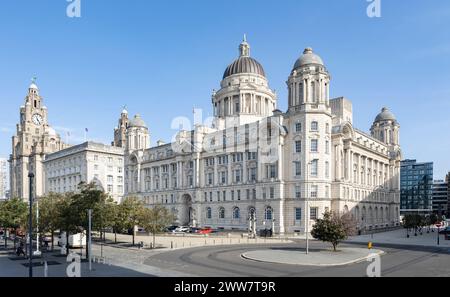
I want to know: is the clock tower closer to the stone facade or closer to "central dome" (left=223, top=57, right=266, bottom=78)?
the stone facade

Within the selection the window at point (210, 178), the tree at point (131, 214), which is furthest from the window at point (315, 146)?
the tree at point (131, 214)

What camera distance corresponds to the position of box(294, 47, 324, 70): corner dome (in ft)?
258

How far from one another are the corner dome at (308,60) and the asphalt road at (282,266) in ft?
153

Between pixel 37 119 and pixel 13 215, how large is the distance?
407 feet

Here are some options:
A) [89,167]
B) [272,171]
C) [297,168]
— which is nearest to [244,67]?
[272,171]

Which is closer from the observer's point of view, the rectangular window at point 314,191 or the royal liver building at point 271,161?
the rectangular window at point 314,191

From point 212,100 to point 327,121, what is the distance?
5478 centimetres

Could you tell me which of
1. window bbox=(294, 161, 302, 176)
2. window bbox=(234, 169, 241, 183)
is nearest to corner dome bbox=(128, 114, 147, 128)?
window bbox=(234, 169, 241, 183)

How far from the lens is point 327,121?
78125mm

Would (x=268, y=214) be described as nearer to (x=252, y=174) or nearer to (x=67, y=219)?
(x=252, y=174)

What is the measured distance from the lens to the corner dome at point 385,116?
114812mm

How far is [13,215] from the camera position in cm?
5212

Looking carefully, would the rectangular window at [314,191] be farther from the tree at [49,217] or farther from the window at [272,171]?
the tree at [49,217]
